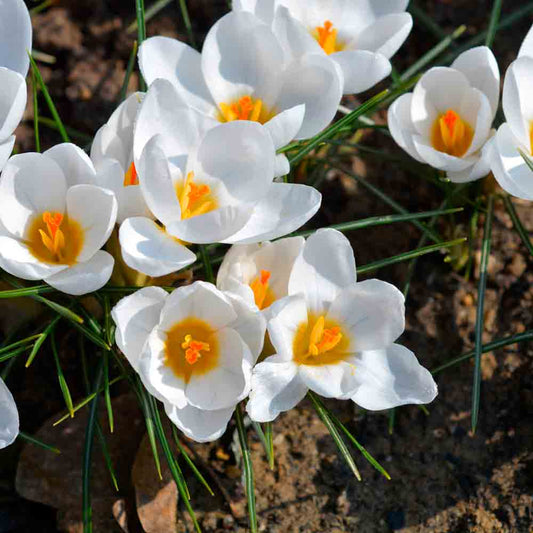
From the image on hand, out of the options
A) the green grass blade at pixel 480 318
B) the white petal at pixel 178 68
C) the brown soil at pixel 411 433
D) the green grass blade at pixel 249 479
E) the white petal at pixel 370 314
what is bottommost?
the brown soil at pixel 411 433

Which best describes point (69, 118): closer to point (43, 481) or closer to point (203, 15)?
point (203, 15)

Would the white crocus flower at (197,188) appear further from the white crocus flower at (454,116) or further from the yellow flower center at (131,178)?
the white crocus flower at (454,116)

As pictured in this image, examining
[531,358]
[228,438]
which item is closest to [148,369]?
[228,438]

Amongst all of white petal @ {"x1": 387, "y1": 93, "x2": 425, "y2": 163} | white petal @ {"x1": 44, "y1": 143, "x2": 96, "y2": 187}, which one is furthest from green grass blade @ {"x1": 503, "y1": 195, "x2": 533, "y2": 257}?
white petal @ {"x1": 44, "y1": 143, "x2": 96, "y2": 187}

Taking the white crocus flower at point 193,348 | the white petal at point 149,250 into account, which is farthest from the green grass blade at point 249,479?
the white petal at point 149,250

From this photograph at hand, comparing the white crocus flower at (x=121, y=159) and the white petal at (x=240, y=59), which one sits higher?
the white petal at (x=240, y=59)

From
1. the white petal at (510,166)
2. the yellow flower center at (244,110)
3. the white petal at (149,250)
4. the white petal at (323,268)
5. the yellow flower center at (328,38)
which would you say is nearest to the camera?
the white petal at (149,250)

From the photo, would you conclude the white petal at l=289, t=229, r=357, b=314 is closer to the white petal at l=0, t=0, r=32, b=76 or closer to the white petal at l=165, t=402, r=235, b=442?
the white petal at l=165, t=402, r=235, b=442

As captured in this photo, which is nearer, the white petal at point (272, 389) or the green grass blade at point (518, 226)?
the white petal at point (272, 389)
